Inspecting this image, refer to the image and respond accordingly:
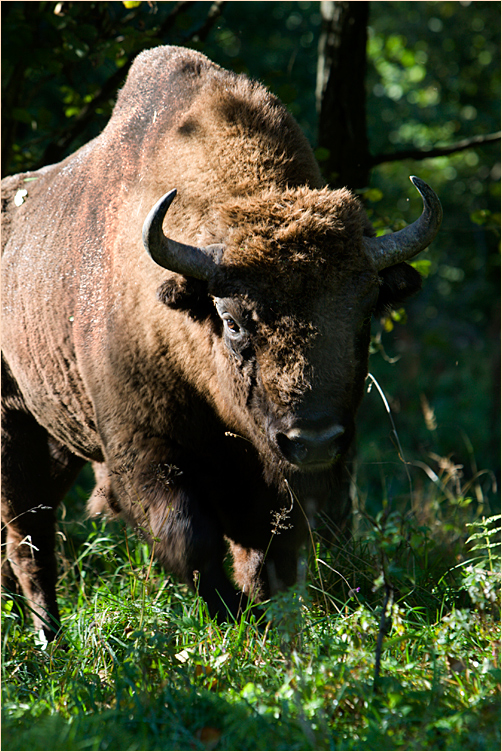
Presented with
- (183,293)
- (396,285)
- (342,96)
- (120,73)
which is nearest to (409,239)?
(396,285)

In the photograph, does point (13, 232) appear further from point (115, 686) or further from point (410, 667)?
point (410, 667)

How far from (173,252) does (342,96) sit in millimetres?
3070

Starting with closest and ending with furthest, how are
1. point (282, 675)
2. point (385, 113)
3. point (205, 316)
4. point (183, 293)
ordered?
1. point (282, 675)
2. point (183, 293)
3. point (205, 316)
4. point (385, 113)

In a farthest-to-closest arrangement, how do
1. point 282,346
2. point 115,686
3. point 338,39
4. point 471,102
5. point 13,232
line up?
1. point 471,102
2. point 338,39
3. point 13,232
4. point 282,346
5. point 115,686

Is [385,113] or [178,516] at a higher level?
[178,516]

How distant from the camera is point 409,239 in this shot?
3723 mm

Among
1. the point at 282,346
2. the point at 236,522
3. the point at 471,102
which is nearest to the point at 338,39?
the point at 282,346

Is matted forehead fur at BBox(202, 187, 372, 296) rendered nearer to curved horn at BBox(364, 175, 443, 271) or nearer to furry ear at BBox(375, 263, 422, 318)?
curved horn at BBox(364, 175, 443, 271)

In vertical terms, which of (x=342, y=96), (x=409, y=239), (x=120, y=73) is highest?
(x=120, y=73)

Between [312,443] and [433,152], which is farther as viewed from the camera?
[433,152]

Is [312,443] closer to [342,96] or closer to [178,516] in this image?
[178,516]

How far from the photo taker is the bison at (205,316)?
3373 mm

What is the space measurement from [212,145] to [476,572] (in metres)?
2.54

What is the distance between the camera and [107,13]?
19.6 feet
